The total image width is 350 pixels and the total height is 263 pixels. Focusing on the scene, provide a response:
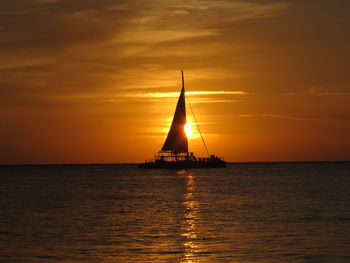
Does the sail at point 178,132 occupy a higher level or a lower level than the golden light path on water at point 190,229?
higher

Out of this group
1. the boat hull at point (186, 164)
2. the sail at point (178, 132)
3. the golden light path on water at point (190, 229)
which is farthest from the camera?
the boat hull at point (186, 164)

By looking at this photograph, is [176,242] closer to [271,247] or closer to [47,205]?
[271,247]

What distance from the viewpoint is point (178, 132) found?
497 ft

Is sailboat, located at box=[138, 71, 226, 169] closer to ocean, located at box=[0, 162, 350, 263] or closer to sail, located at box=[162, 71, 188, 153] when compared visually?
sail, located at box=[162, 71, 188, 153]

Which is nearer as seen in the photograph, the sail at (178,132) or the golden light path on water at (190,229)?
the golden light path on water at (190,229)

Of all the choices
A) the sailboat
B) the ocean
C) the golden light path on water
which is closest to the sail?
the sailboat

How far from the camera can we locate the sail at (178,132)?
150 m

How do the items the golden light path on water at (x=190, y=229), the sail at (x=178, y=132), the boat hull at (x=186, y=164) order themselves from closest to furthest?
the golden light path on water at (x=190, y=229), the sail at (x=178, y=132), the boat hull at (x=186, y=164)

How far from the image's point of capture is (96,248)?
32625 mm

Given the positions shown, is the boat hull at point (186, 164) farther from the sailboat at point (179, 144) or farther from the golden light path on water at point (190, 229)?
the golden light path on water at point (190, 229)

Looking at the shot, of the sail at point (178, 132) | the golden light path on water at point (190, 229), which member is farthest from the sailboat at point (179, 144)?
the golden light path on water at point (190, 229)

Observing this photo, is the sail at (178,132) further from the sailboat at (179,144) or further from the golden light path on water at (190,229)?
the golden light path on water at (190,229)

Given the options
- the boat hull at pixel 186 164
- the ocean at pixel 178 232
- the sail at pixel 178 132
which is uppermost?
the sail at pixel 178 132

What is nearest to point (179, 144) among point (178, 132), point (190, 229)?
point (178, 132)
